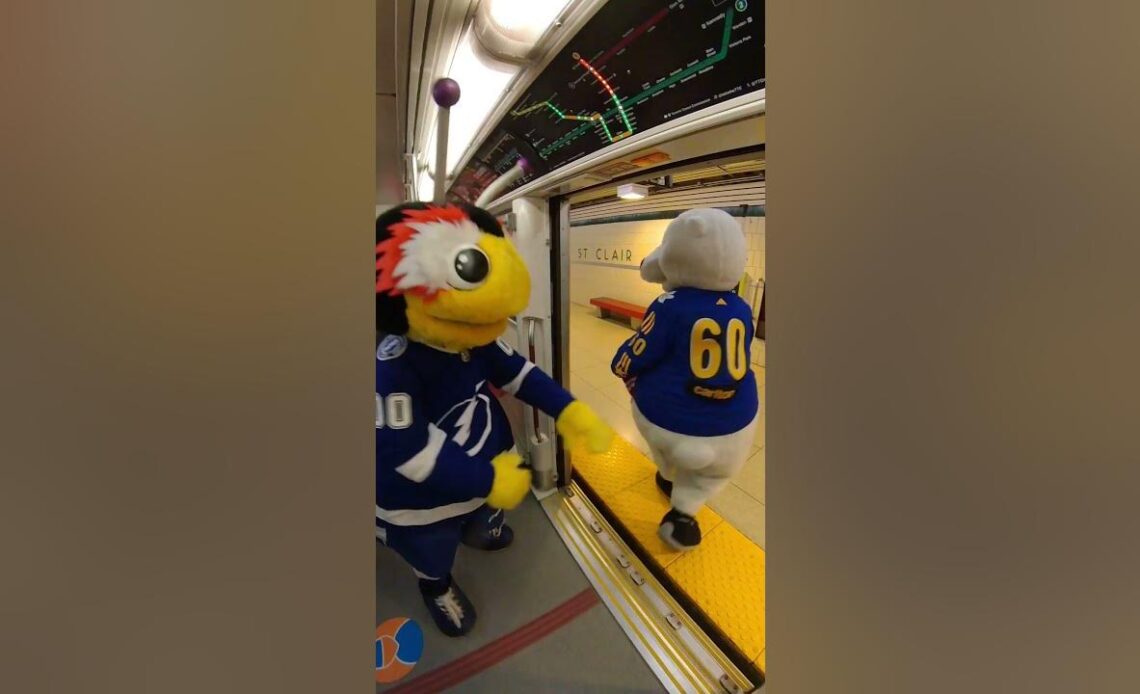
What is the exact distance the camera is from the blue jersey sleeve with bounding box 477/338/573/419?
1.22 meters

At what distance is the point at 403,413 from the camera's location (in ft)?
2.99

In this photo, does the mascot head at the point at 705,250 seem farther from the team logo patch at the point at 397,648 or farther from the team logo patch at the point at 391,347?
the team logo patch at the point at 397,648

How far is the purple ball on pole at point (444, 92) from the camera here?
0.69 meters

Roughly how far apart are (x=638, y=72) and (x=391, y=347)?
907 millimetres

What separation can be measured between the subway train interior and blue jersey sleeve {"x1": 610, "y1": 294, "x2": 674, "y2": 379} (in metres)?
0.05

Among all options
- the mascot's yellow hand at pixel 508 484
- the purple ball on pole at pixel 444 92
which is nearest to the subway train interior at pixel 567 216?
the purple ball on pole at pixel 444 92

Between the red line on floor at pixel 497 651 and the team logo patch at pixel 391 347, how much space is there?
A: 0.67 metres

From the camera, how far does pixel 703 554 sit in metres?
1.59

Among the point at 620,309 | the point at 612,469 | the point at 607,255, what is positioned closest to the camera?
the point at 612,469

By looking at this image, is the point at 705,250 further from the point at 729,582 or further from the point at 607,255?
the point at 607,255
